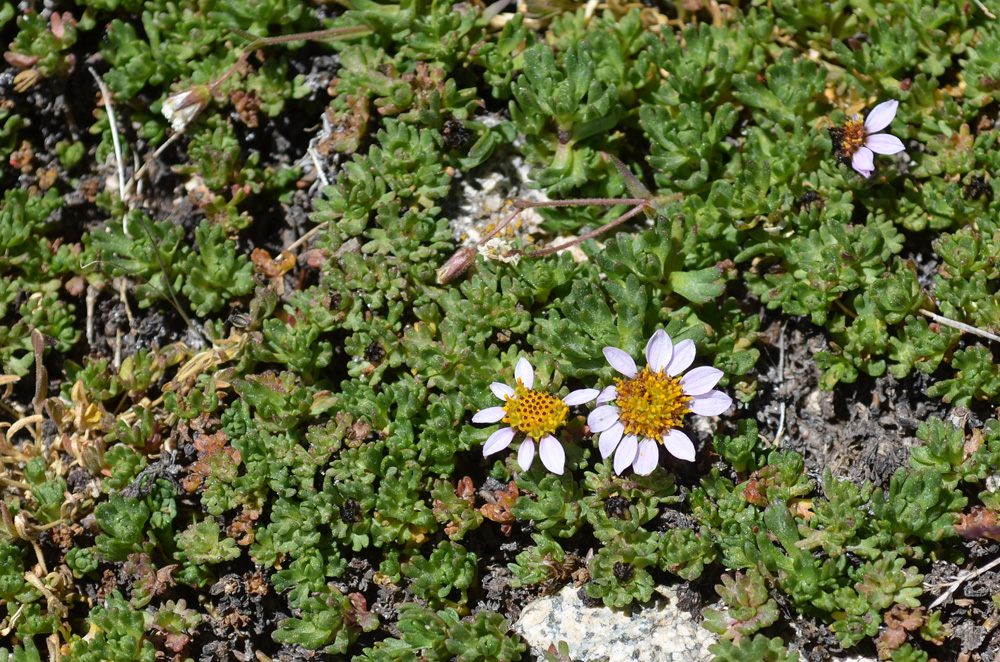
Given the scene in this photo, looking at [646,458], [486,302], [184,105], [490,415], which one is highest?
[184,105]

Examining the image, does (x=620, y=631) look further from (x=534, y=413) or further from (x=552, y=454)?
(x=534, y=413)

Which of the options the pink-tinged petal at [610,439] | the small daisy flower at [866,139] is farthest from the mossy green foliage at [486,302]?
the pink-tinged petal at [610,439]

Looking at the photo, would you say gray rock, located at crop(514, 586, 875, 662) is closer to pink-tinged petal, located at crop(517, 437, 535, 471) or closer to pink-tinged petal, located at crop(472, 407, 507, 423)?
pink-tinged petal, located at crop(517, 437, 535, 471)

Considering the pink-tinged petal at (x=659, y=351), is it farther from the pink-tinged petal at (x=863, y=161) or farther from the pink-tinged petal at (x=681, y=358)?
the pink-tinged petal at (x=863, y=161)

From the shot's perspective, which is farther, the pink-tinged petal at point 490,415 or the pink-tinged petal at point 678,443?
the pink-tinged petal at point 490,415

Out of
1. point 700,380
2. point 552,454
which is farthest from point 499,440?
point 700,380

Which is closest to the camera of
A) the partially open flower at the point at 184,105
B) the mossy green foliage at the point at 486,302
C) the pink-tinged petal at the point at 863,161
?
the mossy green foliage at the point at 486,302

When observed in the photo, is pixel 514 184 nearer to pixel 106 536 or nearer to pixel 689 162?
pixel 689 162
